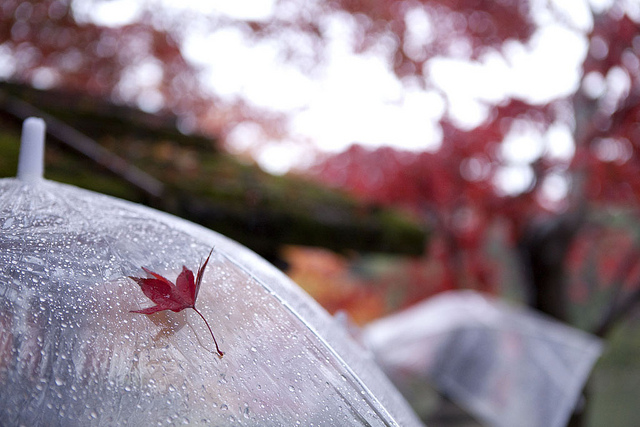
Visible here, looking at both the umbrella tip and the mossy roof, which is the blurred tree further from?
the umbrella tip

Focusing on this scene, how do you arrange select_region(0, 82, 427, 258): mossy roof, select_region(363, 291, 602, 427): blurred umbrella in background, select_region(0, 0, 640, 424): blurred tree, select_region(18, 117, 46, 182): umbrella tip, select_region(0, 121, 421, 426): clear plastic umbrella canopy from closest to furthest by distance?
select_region(0, 121, 421, 426): clear plastic umbrella canopy, select_region(18, 117, 46, 182): umbrella tip, select_region(0, 82, 427, 258): mossy roof, select_region(363, 291, 602, 427): blurred umbrella in background, select_region(0, 0, 640, 424): blurred tree

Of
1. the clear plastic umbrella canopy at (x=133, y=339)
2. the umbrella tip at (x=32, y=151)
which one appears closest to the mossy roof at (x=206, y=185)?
the umbrella tip at (x=32, y=151)

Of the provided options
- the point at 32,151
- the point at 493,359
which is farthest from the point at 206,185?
the point at 493,359

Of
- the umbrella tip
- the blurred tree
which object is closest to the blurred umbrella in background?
the blurred tree

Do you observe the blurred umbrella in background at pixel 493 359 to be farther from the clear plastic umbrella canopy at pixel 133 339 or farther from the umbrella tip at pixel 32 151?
the umbrella tip at pixel 32 151

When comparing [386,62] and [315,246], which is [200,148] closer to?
[315,246]

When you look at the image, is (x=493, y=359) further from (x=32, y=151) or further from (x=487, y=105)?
(x=32, y=151)
